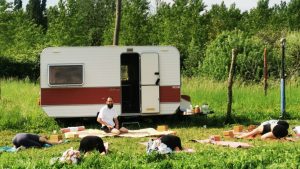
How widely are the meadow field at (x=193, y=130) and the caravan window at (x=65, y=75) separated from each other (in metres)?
1.29

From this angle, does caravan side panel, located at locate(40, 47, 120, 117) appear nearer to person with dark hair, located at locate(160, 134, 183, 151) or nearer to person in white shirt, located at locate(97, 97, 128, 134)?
person in white shirt, located at locate(97, 97, 128, 134)

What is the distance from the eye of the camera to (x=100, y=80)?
16.6 metres

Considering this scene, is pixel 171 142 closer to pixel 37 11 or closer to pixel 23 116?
pixel 23 116

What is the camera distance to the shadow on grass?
16.7m

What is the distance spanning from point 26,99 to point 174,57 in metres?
6.42

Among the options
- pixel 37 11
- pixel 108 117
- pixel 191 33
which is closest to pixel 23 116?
pixel 108 117

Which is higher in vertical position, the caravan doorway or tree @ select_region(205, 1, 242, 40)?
tree @ select_region(205, 1, 242, 40)

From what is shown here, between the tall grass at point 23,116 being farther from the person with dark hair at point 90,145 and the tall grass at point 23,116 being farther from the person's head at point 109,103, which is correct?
the person with dark hair at point 90,145

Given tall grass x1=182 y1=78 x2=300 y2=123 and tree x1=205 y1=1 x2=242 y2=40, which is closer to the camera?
tall grass x1=182 y1=78 x2=300 y2=123

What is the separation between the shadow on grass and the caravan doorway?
A: 372 millimetres

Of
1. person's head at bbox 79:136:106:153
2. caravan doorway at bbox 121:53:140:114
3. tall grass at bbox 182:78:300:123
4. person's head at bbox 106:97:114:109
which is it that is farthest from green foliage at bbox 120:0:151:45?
person's head at bbox 79:136:106:153

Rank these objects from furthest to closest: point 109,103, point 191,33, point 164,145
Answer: point 191,33 → point 109,103 → point 164,145

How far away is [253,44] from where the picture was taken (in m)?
27.6

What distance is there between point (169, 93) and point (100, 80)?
6.85 feet
